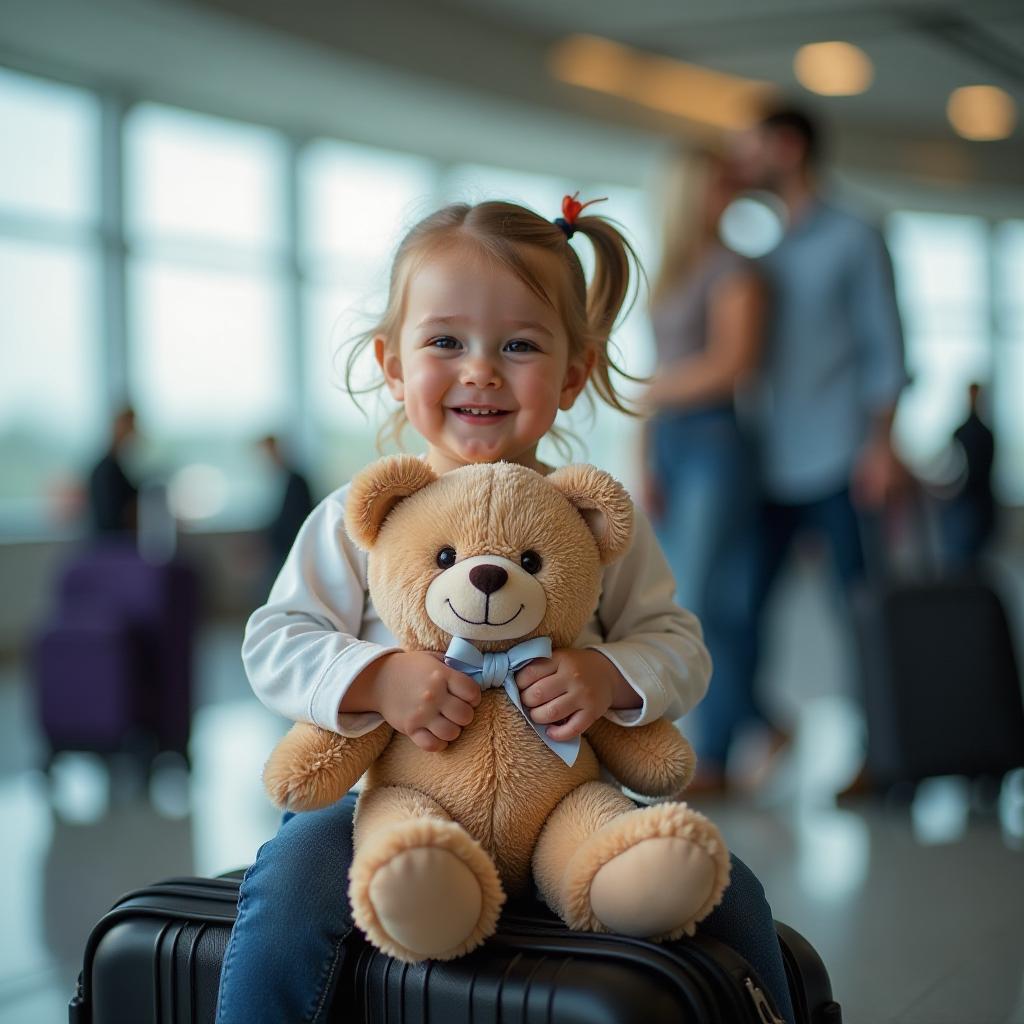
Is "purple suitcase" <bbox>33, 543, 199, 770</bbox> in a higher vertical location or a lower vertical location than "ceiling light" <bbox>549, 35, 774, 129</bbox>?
lower

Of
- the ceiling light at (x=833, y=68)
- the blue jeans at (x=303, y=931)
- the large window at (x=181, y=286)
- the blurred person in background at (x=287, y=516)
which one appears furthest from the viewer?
the ceiling light at (x=833, y=68)

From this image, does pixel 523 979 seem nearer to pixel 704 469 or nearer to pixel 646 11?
pixel 704 469

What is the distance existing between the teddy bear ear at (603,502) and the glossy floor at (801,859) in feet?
3.43

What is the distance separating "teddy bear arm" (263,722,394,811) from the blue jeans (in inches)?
2.0

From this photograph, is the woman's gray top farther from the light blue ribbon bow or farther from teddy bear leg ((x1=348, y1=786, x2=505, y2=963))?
teddy bear leg ((x1=348, y1=786, x2=505, y2=963))

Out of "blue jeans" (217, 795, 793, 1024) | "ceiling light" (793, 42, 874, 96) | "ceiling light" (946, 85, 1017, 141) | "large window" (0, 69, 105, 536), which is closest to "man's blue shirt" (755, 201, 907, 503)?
"blue jeans" (217, 795, 793, 1024)

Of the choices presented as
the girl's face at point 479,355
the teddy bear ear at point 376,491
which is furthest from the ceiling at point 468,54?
the teddy bear ear at point 376,491

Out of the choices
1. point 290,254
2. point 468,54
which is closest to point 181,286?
point 290,254

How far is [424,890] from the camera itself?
1.11 metres

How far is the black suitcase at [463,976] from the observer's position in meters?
1.14

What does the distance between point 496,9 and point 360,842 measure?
9232 millimetres

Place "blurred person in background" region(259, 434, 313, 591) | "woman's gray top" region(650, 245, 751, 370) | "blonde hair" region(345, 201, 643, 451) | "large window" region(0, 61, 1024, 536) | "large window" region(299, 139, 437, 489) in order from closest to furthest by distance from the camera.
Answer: "blonde hair" region(345, 201, 643, 451) → "woman's gray top" region(650, 245, 751, 370) → "blurred person in background" region(259, 434, 313, 591) → "large window" region(0, 61, 1024, 536) → "large window" region(299, 139, 437, 489)

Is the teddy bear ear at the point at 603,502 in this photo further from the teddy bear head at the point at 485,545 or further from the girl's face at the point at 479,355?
the girl's face at the point at 479,355

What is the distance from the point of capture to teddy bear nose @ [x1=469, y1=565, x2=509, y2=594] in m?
1.26
